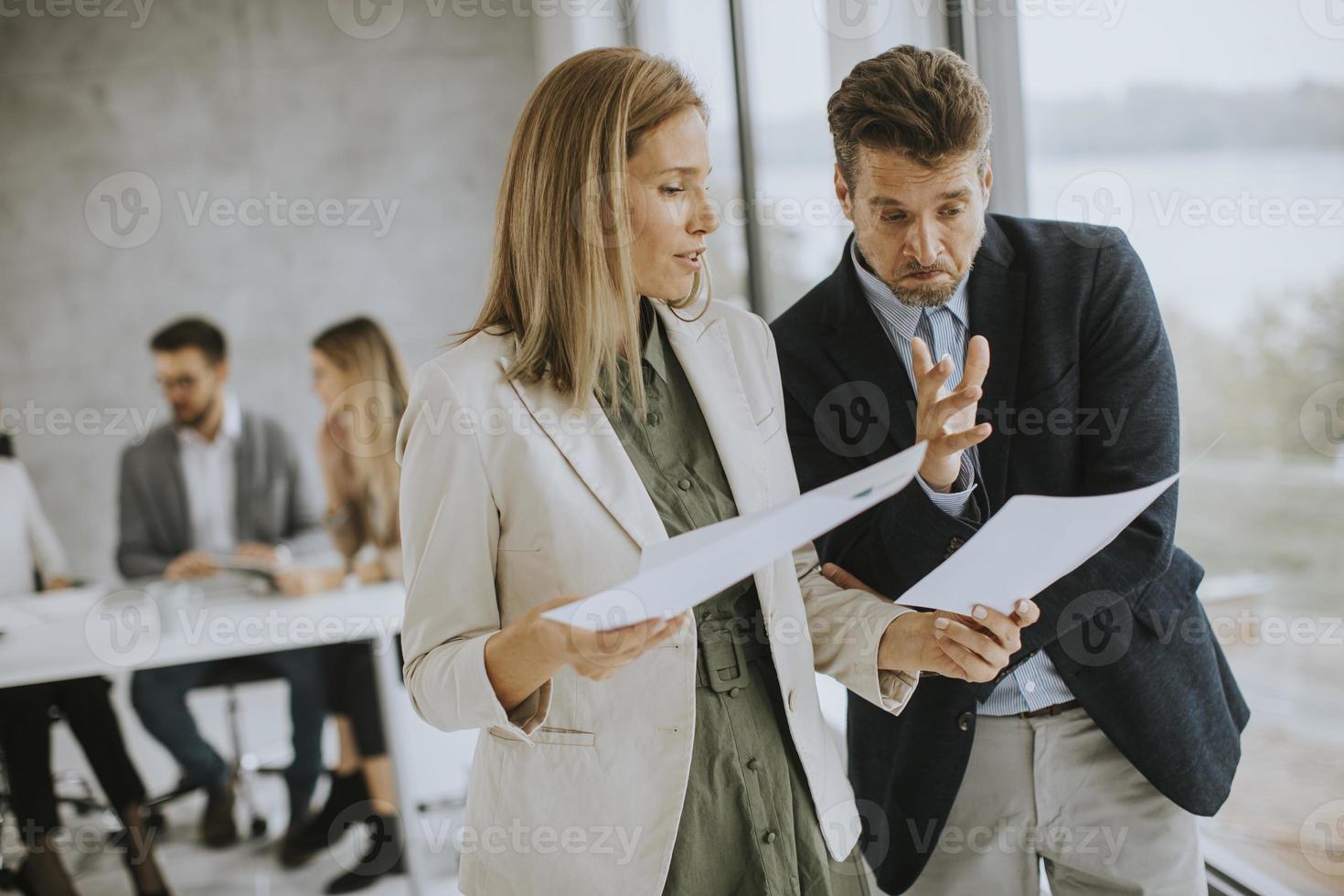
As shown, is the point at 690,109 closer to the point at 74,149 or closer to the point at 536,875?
the point at 536,875

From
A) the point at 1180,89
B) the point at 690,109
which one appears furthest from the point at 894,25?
the point at 690,109

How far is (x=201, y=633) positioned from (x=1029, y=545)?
310cm

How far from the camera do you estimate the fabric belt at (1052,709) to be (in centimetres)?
143

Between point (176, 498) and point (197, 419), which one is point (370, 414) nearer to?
point (197, 419)

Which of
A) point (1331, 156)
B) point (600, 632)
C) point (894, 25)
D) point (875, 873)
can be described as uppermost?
point (894, 25)

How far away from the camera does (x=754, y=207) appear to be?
3832 millimetres

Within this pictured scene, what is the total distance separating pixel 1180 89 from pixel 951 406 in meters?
1.00

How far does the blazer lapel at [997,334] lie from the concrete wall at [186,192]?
4.99 metres

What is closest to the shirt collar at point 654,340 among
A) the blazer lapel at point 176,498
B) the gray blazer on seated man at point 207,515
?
the gray blazer on seated man at point 207,515

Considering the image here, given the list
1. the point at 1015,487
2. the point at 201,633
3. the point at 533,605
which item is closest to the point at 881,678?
the point at 1015,487

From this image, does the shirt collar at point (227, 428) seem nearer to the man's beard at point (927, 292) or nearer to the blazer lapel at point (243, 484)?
the blazer lapel at point (243, 484)

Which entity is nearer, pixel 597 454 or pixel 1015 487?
pixel 597 454

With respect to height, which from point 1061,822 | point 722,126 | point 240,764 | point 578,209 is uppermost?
point 722,126

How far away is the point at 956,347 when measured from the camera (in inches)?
58.8
